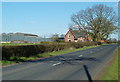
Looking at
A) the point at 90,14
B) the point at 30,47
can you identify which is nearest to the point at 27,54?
the point at 30,47

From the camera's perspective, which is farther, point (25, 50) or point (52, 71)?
point (25, 50)

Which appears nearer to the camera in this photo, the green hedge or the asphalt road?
the asphalt road

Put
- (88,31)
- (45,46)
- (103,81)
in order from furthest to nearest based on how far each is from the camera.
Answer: (88,31)
(45,46)
(103,81)

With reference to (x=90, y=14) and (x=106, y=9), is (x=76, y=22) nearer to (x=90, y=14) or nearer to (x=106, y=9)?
(x=90, y=14)

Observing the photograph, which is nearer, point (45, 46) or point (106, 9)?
point (45, 46)

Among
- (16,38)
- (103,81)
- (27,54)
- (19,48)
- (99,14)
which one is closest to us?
(103,81)

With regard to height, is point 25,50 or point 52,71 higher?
point 25,50

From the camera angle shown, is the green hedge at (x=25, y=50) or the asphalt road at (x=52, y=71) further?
the green hedge at (x=25, y=50)

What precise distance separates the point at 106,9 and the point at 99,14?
320 centimetres

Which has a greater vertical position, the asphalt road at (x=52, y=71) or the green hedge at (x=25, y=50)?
the green hedge at (x=25, y=50)

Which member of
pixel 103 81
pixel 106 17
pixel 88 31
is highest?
pixel 106 17

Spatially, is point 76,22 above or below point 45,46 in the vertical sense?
above

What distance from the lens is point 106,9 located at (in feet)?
209

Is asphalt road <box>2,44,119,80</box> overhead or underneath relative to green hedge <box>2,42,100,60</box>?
underneath
